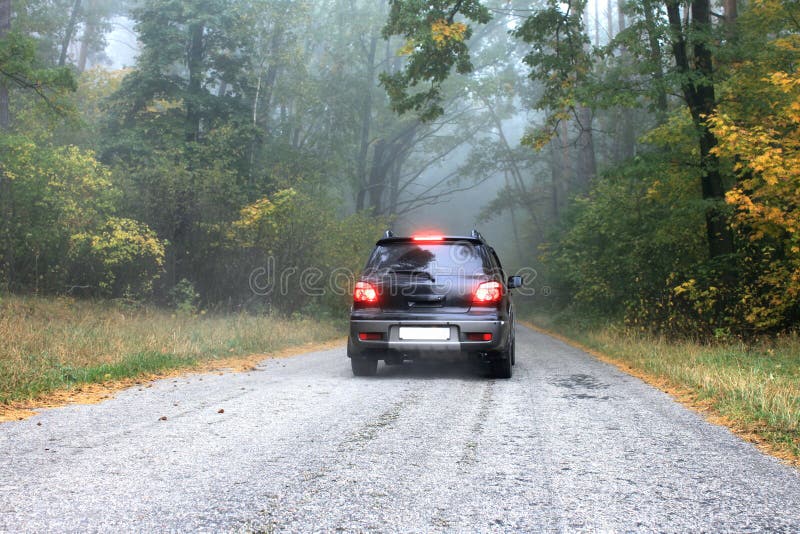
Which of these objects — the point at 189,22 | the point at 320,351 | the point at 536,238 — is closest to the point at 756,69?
the point at 320,351

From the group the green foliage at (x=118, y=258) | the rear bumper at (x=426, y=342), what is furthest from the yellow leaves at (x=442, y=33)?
the green foliage at (x=118, y=258)

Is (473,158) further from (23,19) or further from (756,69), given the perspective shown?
(756,69)

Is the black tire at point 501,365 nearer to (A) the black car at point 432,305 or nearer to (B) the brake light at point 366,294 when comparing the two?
(A) the black car at point 432,305

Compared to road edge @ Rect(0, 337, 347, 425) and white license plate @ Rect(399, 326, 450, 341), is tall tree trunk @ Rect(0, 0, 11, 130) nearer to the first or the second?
road edge @ Rect(0, 337, 347, 425)

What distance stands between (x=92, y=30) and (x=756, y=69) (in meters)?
36.9

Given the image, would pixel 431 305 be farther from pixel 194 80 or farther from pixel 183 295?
pixel 194 80

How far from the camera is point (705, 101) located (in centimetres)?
1247

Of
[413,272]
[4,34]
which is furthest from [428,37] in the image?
[4,34]

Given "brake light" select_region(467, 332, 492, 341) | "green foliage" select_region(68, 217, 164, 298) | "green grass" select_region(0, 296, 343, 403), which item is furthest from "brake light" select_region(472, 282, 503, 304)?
"green foliage" select_region(68, 217, 164, 298)

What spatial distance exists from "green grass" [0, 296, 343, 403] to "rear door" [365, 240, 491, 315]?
336cm

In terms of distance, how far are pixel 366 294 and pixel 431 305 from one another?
852 millimetres

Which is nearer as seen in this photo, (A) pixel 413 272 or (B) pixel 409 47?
(A) pixel 413 272

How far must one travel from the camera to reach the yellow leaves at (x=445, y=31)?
12883 millimetres

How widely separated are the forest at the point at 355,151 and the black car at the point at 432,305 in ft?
14.3
